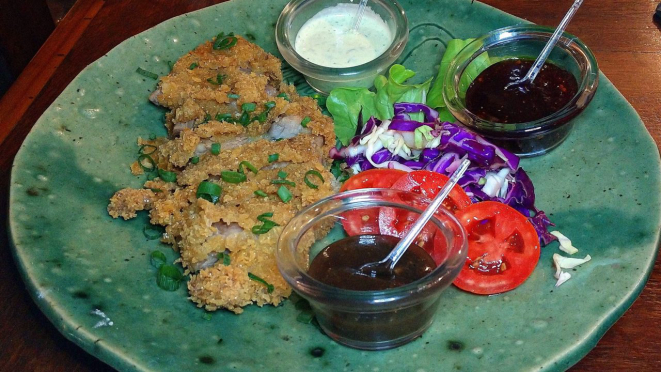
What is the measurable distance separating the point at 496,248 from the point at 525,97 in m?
1.07

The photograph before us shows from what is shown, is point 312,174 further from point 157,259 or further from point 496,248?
point 496,248

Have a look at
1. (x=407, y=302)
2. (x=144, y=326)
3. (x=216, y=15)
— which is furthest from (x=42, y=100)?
(x=407, y=302)

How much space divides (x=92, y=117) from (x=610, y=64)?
11.0 feet

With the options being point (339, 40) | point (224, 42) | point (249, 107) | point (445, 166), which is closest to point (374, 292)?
point (445, 166)

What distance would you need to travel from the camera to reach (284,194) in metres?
3.47

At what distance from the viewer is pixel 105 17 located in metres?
5.36

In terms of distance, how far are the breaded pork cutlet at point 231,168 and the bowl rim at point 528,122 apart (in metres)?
0.79

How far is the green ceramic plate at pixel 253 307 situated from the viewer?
3.01 meters

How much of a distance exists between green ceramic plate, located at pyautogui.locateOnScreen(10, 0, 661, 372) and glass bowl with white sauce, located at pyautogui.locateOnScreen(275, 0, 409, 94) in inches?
40.1

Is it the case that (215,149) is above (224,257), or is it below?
above

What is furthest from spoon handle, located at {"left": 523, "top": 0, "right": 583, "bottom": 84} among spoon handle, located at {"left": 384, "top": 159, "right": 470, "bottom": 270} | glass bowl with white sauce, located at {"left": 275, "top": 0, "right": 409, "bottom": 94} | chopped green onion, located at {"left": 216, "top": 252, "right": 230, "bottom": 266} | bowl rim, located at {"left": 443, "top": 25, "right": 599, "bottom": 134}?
chopped green onion, located at {"left": 216, "top": 252, "right": 230, "bottom": 266}

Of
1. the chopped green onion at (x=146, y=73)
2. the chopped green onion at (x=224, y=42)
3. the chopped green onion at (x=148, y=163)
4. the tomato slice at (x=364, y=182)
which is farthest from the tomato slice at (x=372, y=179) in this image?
the chopped green onion at (x=146, y=73)

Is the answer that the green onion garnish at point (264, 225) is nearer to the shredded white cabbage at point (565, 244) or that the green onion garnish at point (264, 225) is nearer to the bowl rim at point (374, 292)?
the bowl rim at point (374, 292)

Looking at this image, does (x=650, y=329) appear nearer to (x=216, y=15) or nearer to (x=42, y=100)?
(x=216, y=15)
